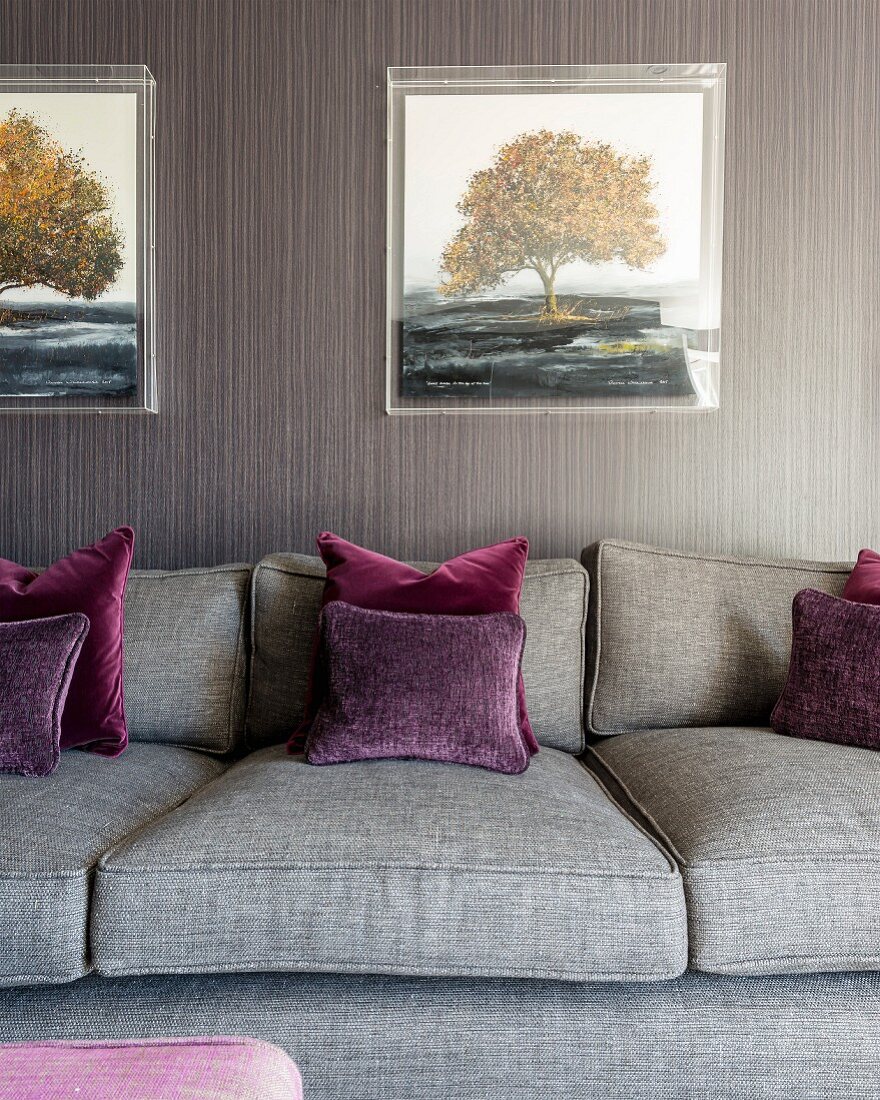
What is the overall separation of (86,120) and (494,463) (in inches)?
→ 61.0

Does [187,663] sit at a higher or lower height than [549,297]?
lower

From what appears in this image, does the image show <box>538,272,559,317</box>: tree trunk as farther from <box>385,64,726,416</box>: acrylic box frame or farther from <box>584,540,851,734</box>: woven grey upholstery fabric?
<box>584,540,851,734</box>: woven grey upholstery fabric

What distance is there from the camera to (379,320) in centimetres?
234

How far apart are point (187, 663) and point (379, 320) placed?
3.71 feet

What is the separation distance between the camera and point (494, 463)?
234 cm

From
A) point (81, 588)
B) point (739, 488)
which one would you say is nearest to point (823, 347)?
point (739, 488)

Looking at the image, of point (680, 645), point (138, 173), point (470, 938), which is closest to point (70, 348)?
point (138, 173)

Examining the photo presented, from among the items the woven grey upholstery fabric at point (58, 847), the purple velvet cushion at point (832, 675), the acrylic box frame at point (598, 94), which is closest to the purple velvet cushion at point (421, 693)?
the woven grey upholstery fabric at point (58, 847)

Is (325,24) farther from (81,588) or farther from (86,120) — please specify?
(81,588)

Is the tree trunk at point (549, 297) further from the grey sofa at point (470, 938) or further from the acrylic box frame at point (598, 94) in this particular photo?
the grey sofa at point (470, 938)

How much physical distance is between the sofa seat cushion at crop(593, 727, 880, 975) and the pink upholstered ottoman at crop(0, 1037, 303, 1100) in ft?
2.28

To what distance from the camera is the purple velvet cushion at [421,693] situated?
60.6 inches

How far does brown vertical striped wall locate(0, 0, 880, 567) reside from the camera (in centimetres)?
231

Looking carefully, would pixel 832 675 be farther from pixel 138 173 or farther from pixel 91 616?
pixel 138 173
